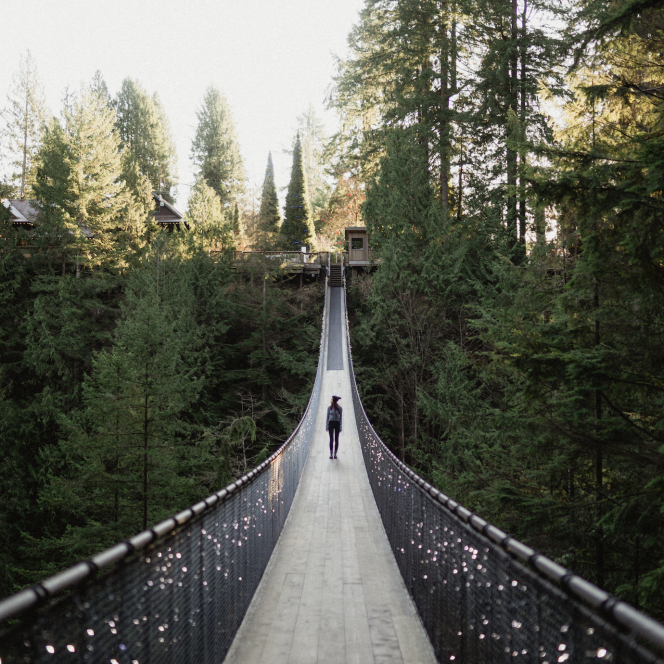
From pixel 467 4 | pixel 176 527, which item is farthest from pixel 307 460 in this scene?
pixel 467 4

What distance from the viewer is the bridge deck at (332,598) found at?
3293 millimetres

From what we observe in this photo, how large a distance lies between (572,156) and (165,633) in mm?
4675

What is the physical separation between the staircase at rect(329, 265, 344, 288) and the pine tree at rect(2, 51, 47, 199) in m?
18.9

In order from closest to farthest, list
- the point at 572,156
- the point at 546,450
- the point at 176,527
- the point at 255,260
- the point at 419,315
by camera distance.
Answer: the point at 176,527 < the point at 572,156 < the point at 546,450 < the point at 419,315 < the point at 255,260

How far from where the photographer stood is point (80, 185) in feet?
75.8

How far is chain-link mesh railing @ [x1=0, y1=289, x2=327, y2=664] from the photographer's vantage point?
1.50 metres

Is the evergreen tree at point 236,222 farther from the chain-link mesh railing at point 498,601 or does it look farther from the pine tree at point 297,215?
the chain-link mesh railing at point 498,601

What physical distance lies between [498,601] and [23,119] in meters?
39.2

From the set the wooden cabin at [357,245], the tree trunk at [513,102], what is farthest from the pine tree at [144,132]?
the tree trunk at [513,102]

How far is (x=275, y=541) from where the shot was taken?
5.60m

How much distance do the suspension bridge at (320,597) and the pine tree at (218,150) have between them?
4030cm

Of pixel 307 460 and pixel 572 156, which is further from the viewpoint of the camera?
pixel 307 460

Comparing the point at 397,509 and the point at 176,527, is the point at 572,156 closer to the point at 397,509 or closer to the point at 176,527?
the point at 397,509

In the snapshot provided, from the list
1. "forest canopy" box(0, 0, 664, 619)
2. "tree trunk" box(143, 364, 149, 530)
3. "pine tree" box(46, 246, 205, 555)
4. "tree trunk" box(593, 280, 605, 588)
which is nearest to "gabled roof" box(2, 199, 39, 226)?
"forest canopy" box(0, 0, 664, 619)
